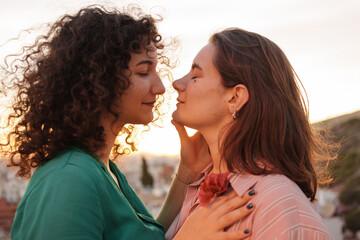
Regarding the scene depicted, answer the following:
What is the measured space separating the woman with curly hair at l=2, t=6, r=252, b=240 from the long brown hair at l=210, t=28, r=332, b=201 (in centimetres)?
32

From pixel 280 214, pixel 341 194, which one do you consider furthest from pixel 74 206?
pixel 341 194

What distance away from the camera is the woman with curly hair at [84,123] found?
2.07 metres

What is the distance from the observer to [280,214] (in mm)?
2266

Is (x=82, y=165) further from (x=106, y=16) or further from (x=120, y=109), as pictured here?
(x=106, y=16)

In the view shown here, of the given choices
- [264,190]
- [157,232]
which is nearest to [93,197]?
[157,232]

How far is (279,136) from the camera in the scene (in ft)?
8.77

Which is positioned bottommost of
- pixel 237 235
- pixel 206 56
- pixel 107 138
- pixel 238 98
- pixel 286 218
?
pixel 237 235

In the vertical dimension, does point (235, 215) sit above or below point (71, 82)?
below

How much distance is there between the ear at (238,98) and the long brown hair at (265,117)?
0.03 meters

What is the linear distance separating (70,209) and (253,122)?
1.21 meters

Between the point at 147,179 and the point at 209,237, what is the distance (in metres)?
30.8

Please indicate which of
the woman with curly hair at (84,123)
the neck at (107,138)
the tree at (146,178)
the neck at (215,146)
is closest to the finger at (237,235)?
the woman with curly hair at (84,123)

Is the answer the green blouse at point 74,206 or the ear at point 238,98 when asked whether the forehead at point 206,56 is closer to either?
the ear at point 238,98

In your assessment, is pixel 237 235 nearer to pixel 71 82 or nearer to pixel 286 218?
pixel 286 218
